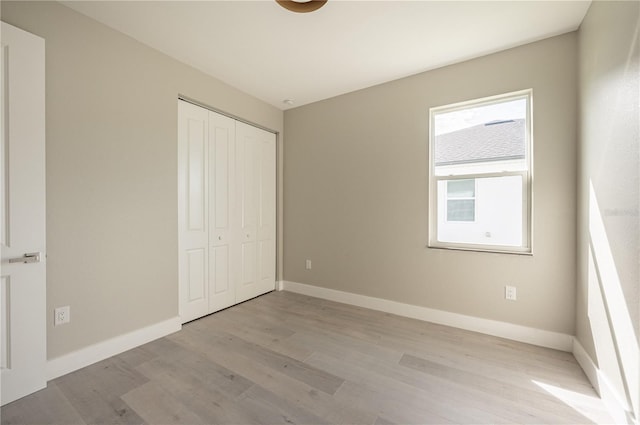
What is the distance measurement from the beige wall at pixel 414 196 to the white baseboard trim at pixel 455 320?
6 centimetres

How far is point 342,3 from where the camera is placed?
6.43ft

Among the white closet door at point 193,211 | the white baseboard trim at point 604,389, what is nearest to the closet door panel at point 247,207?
the white closet door at point 193,211

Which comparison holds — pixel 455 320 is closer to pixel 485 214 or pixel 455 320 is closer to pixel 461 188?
pixel 485 214

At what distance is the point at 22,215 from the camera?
1.72 metres

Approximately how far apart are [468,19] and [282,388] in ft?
10.2

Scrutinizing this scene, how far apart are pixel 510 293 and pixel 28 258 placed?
3.83 metres

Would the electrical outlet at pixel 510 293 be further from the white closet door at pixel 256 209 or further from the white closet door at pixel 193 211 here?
the white closet door at pixel 193 211

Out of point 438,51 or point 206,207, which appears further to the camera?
point 206,207

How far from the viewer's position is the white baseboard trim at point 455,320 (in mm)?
2355

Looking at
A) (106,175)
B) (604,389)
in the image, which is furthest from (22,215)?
(604,389)

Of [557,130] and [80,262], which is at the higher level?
[557,130]

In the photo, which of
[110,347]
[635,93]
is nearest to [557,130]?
[635,93]

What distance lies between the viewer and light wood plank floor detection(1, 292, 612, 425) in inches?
61.7

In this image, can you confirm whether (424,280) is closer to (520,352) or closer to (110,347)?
(520,352)
